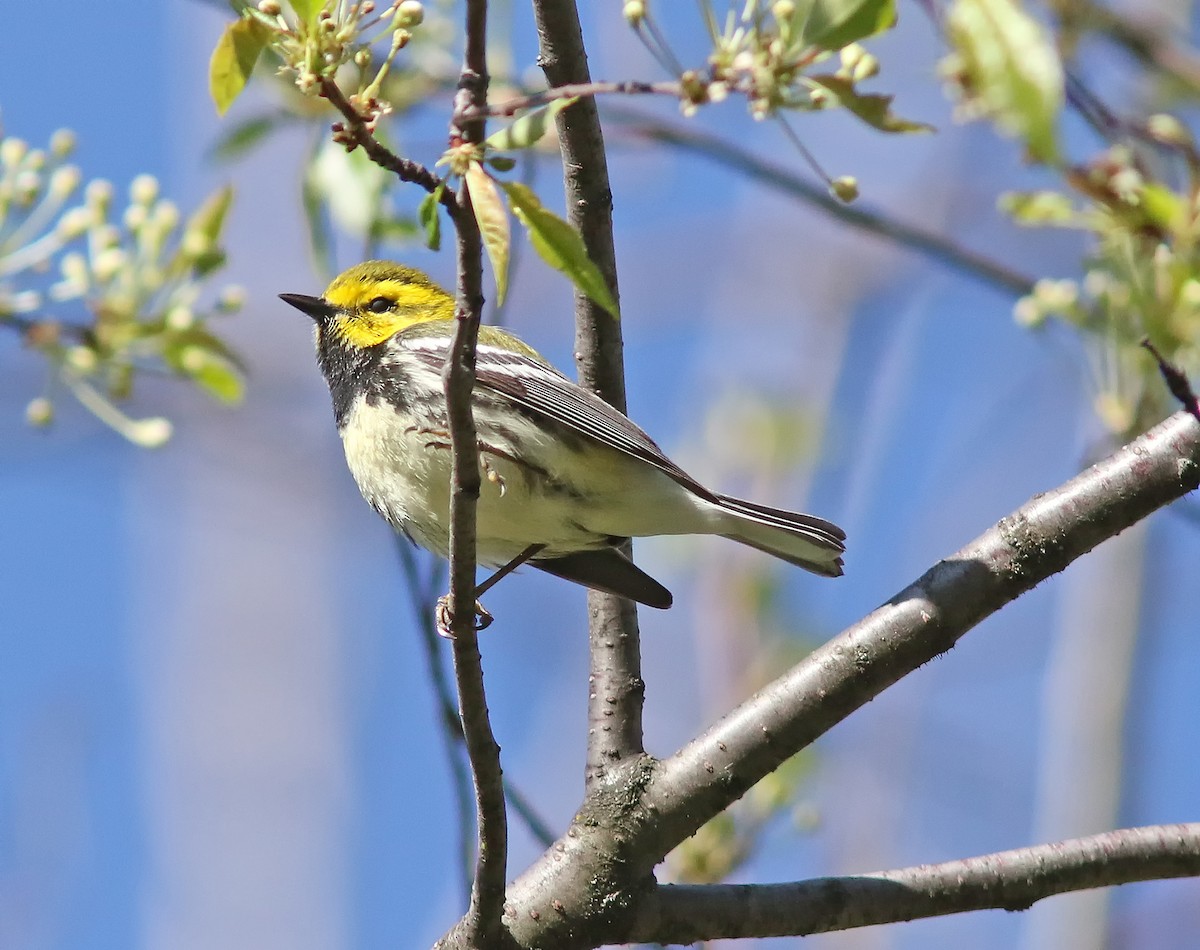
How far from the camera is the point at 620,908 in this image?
2486 millimetres

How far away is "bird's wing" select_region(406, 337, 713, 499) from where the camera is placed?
3236 mm

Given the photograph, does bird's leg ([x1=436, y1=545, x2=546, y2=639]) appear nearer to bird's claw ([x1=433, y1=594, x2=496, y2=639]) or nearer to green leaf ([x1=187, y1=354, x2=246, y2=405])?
bird's claw ([x1=433, y1=594, x2=496, y2=639])

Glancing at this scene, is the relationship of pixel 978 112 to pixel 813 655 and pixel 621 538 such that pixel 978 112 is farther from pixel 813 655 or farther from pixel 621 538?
pixel 621 538

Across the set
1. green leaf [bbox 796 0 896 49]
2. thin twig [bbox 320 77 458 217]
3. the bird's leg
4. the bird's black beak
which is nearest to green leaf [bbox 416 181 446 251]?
thin twig [bbox 320 77 458 217]

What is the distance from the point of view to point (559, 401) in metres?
3.29

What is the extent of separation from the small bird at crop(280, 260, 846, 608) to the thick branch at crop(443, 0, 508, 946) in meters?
0.94

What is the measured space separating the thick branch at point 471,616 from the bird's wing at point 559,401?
3.30ft

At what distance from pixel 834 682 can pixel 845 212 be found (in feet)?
5.10

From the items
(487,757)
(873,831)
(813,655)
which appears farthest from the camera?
(873,831)

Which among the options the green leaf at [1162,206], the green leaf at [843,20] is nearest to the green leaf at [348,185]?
the green leaf at [1162,206]

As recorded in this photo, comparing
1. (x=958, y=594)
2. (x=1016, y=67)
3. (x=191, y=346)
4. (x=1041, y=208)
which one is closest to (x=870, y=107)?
(x=1016, y=67)

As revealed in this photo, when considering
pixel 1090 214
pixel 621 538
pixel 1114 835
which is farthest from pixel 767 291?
pixel 1114 835

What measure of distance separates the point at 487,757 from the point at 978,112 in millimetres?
1534

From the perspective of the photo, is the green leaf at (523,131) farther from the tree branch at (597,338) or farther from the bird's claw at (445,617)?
the bird's claw at (445,617)
